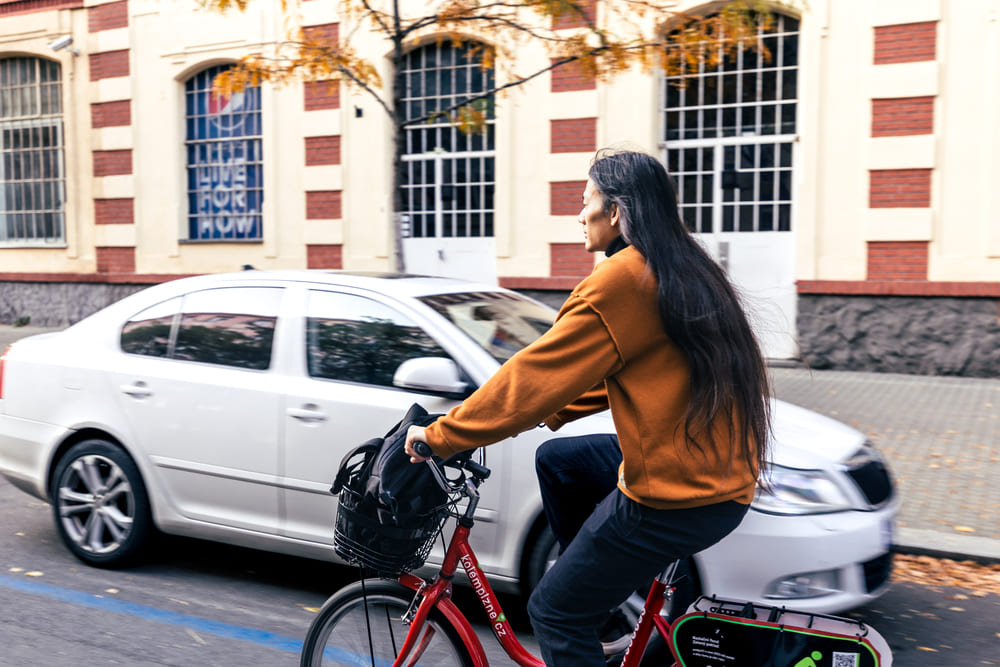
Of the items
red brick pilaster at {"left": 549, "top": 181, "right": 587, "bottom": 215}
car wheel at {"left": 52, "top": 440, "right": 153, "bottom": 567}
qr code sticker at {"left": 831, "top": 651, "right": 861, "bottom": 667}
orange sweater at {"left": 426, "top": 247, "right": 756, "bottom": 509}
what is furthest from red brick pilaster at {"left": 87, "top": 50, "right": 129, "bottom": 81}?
qr code sticker at {"left": 831, "top": 651, "right": 861, "bottom": 667}

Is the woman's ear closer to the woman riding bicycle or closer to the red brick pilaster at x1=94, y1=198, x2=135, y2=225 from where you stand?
the woman riding bicycle

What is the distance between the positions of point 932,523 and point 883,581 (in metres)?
2.30

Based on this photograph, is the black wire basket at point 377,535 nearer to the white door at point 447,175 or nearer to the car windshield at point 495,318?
the car windshield at point 495,318

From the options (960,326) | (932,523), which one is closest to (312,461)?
(932,523)

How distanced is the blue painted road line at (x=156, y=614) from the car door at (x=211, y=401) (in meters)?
0.51

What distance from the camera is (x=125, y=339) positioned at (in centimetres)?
537

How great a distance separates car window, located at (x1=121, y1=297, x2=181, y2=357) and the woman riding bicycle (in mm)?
3089

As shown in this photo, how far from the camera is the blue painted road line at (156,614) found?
435 centimetres

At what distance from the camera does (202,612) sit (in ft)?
15.4

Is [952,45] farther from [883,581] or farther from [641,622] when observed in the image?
[641,622]

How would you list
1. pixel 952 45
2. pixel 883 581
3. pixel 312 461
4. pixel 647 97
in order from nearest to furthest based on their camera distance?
1. pixel 883 581
2. pixel 312 461
3. pixel 952 45
4. pixel 647 97

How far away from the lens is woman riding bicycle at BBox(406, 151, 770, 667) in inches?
95.8

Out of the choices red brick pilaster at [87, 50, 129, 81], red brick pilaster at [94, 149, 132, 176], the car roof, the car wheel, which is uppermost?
red brick pilaster at [87, 50, 129, 81]

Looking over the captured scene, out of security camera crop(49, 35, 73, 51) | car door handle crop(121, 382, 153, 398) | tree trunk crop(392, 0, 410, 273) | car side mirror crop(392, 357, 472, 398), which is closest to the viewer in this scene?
car side mirror crop(392, 357, 472, 398)
